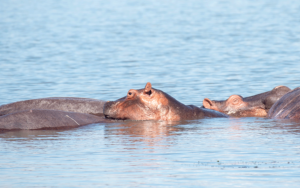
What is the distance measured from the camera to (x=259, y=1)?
7081 cm

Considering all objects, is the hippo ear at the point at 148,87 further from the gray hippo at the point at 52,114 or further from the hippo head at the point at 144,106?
the gray hippo at the point at 52,114

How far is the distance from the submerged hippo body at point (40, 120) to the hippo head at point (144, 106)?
0.61m

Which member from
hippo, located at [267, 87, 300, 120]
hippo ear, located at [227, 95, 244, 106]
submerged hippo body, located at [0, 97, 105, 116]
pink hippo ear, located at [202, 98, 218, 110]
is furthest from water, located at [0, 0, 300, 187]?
submerged hippo body, located at [0, 97, 105, 116]

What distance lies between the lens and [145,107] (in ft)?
40.4

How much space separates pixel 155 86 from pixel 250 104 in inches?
224

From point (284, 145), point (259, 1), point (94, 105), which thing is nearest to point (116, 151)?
point (284, 145)

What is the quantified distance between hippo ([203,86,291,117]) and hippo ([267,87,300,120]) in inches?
27.6

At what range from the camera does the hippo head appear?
12.3 metres

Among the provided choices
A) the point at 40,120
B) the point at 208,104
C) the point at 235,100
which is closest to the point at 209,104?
the point at 208,104

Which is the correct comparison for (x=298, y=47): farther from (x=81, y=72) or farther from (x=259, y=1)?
(x=259, y=1)

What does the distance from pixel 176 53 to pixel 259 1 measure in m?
44.9

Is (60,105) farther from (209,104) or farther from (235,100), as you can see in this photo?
(235,100)

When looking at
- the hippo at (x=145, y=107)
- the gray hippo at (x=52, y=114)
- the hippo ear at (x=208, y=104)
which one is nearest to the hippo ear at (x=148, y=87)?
the hippo at (x=145, y=107)

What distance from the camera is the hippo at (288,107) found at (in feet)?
38.9
